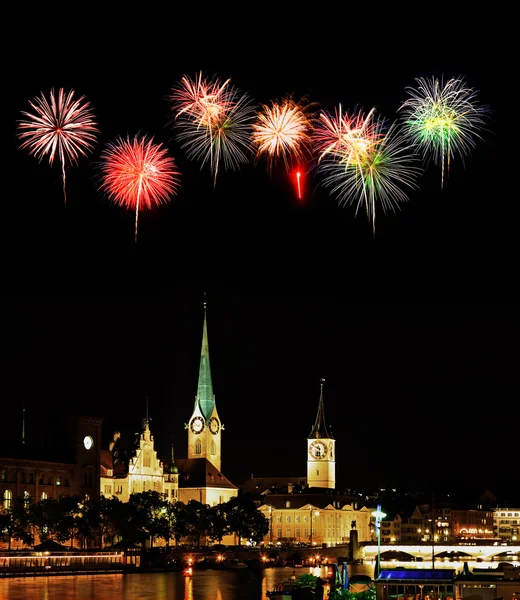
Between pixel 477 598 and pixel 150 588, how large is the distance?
30.5 meters

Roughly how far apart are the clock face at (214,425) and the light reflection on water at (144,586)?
195 ft

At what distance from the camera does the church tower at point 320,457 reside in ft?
608

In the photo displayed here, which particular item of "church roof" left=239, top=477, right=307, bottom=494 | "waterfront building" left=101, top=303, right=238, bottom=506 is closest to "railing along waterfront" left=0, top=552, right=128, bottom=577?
"waterfront building" left=101, top=303, right=238, bottom=506

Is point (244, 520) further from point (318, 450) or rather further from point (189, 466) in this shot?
point (318, 450)

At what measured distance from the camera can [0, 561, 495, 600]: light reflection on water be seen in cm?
6481

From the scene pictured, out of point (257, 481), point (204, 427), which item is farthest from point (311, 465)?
point (204, 427)

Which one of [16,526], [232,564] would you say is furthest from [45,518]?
[232,564]

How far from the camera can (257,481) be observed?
608 ft

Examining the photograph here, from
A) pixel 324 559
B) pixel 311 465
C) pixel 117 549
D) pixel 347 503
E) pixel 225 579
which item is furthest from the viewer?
pixel 311 465

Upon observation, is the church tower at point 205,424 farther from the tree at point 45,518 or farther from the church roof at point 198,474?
the tree at point 45,518

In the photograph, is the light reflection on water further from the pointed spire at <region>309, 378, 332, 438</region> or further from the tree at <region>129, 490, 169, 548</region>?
the pointed spire at <region>309, 378, 332, 438</region>

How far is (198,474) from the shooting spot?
143125 millimetres

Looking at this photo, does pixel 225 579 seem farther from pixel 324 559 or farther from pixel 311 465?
pixel 311 465

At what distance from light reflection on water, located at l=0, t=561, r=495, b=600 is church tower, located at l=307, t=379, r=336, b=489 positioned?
298 feet
